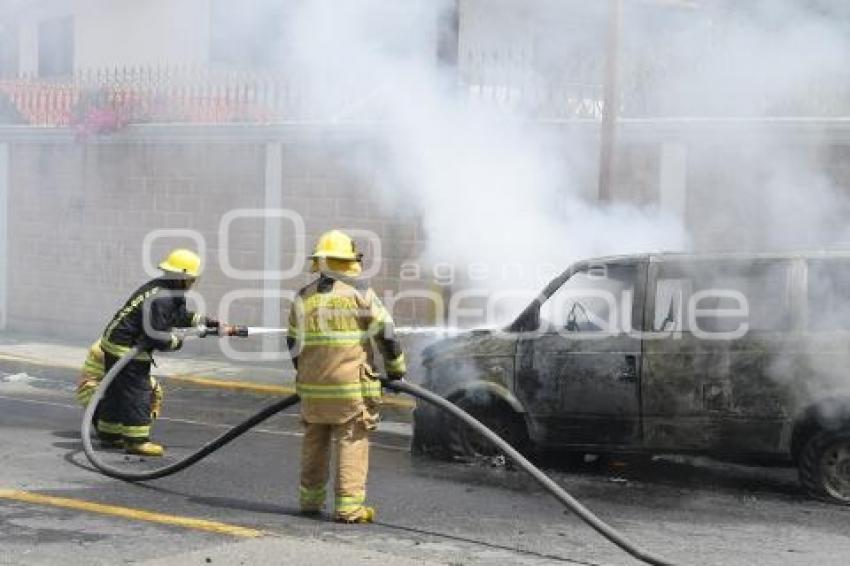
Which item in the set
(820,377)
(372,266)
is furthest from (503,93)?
(820,377)

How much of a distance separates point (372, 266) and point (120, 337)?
191 inches

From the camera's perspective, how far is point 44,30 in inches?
1026

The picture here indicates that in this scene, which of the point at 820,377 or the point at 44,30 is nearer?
the point at 820,377

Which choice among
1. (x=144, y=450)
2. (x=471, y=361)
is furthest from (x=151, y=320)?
Result: (x=471, y=361)

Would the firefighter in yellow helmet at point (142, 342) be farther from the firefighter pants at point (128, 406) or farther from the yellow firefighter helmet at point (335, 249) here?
the yellow firefighter helmet at point (335, 249)

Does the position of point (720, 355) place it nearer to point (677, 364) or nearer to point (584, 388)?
point (677, 364)

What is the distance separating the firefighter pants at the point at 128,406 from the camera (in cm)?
884

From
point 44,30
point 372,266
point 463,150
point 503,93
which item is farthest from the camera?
point 44,30

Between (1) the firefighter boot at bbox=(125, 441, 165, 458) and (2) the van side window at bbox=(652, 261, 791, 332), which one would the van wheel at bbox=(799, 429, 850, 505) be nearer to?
(2) the van side window at bbox=(652, 261, 791, 332)

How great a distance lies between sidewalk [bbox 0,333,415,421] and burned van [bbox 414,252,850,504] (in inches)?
112

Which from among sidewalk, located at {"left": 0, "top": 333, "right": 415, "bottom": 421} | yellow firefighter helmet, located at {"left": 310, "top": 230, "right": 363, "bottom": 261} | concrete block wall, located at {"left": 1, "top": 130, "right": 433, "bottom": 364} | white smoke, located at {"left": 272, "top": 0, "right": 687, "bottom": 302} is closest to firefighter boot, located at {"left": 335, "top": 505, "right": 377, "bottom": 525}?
yellow firefighter helmet, located at {"left": 310, "top": 230, "right": 363, "bottom": 261}

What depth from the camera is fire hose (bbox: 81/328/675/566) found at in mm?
6051

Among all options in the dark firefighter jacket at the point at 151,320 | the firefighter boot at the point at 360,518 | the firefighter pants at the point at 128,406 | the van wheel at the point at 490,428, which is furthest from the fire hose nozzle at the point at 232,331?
the firefighter boot at the point at 360,518

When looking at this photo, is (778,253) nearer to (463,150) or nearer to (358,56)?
(463,150)
